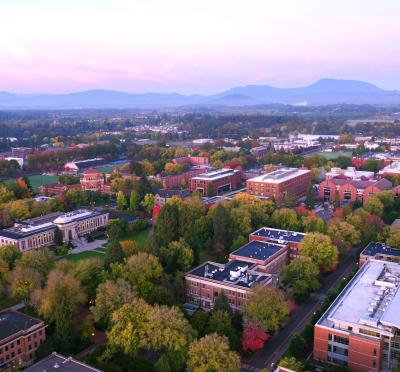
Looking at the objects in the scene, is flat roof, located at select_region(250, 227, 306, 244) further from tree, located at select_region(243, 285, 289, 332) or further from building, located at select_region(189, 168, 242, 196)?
building, located at select_region(189, 168, 242, 196)

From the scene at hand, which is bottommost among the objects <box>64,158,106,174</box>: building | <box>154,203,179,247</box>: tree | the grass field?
the grass field

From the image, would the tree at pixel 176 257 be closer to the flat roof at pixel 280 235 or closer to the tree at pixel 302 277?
the tree at pixel 302 277

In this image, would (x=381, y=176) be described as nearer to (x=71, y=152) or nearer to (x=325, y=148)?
(x=325, y=148)

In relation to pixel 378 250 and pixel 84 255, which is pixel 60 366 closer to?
pixel 84 255

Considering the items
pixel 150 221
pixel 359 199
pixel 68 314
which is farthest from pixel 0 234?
pixel 359 199

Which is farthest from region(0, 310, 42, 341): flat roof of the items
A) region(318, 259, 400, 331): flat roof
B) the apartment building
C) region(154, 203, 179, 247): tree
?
region(318, 259, 400, 331): flat roof

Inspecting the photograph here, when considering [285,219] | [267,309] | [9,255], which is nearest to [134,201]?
[285,219]

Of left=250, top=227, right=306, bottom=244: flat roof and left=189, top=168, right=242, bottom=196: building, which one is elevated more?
left=250, top=227, right=306, bottom=244: flat roof
